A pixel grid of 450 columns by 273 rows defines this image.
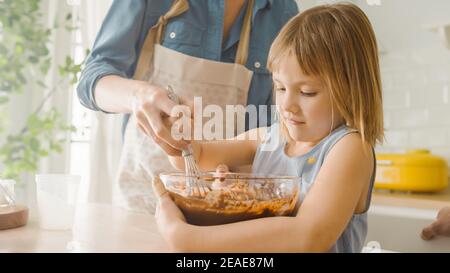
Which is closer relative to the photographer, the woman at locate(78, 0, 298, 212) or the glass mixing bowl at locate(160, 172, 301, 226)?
the glass mixing bowl at locate(160, 172, 301, 226)

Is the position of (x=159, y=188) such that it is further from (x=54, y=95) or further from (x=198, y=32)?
(x=54, y=95)

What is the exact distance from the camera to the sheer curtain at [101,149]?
0.97 metres

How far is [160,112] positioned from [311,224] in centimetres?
17

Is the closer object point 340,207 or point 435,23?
point 340,207

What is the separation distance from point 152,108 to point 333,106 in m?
0.16

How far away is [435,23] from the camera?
0.55 metres

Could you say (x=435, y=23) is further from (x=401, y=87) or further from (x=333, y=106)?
(x=401, y=87)

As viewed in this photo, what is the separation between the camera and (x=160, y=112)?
44 cm

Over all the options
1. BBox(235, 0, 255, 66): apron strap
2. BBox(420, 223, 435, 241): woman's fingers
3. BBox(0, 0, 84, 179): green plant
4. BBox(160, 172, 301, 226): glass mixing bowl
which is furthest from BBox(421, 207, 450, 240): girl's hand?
BBox(0, 0, 84, 179): green plant

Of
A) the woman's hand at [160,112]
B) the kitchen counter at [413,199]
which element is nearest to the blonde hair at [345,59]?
the woman's hand at [160,112]

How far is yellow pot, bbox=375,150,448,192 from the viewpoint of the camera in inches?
27.4

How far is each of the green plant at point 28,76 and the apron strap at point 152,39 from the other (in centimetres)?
42

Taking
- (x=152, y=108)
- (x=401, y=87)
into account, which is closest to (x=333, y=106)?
(x=152, y=108)

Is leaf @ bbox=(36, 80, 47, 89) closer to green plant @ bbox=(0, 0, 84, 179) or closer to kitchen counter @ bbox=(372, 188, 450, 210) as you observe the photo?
green plant @ bbox=(0, 0, 84, 179)
